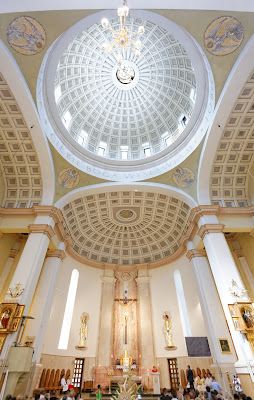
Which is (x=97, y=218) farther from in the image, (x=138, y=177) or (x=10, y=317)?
(x=10, y=317)

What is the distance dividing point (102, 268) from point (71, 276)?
3146 millimetres

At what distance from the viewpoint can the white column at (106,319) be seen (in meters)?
15.8

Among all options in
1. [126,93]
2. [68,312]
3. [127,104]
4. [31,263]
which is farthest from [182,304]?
[126,93]

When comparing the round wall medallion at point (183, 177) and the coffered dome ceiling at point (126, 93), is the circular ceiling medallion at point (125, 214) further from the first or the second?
the round wall medallion at point (183, 177)

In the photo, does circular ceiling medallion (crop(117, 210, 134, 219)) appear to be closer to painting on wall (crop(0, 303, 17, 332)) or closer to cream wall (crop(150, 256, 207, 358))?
cream wall (crop(150, 256, 207, 358))

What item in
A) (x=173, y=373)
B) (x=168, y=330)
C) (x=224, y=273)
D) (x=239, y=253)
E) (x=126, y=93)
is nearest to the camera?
(x=224, y=273)

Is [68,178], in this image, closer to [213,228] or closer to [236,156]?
[213,228]

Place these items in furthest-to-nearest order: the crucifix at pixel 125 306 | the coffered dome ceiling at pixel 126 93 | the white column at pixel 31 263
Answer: the crucifix at pixel 125 306 < the coffered dome ceiling at pixel 126 93 < the white column at pixel 31 263

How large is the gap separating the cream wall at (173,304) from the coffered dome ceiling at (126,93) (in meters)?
9.82

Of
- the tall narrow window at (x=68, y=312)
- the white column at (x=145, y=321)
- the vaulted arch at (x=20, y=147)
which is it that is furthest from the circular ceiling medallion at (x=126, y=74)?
the white column at (x=145, y=321)

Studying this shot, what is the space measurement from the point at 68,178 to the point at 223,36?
427 inches

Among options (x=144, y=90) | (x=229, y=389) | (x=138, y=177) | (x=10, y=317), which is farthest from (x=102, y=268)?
(x=144, y=90)

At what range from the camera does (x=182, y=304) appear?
54.4 ft

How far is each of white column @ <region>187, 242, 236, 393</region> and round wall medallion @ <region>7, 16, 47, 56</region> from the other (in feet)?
44.7
